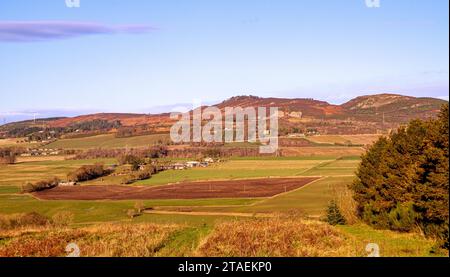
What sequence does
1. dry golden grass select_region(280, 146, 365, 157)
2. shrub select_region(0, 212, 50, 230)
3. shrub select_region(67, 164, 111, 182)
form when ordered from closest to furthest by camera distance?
1. shrub select_region(0, 212, 50, 230)
2. shrub select_region(67, 164, 111, 182)
3. dry golden grass select_region(280, 146, 365, 157)

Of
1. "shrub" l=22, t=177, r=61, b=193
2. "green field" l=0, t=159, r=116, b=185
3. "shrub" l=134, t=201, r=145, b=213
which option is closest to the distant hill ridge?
"green field" l=0, t=159, r=116, b=185

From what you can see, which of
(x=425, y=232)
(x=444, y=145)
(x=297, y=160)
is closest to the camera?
(x=444, y=145)

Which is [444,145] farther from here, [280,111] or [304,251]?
[280,111]

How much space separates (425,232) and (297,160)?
60362 millimetres

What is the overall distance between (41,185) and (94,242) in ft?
151

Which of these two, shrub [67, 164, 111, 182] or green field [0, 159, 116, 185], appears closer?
green field [0, 159, 116, 185]

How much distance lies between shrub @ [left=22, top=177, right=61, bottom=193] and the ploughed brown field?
95cm

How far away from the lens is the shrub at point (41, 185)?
178 feet

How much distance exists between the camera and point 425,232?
15.8 meters

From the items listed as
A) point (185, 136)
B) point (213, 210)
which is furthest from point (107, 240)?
point (185, 136)

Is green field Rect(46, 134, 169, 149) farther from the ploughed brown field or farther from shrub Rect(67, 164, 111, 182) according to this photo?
the ploughed brown field

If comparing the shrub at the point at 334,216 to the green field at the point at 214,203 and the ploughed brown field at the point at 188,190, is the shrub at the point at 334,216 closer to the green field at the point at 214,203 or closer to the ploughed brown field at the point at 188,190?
the green field at the point at 214,203

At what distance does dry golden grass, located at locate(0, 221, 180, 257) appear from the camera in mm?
12279

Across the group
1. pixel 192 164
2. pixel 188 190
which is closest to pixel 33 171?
pixel 192 164
